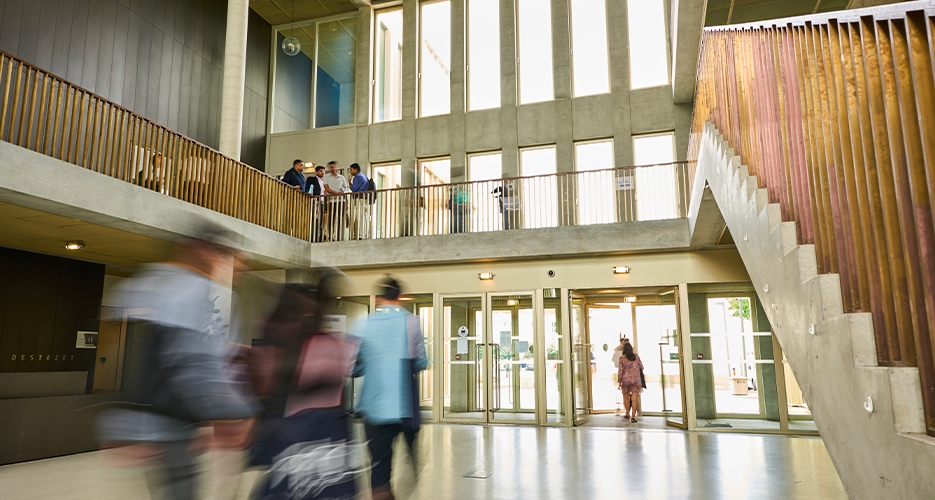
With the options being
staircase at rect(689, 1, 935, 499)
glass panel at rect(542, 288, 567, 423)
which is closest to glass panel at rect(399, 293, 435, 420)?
glass panel at rect(542, 288, 567, 423)

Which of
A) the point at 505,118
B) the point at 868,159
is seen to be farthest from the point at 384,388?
the point at 505,118

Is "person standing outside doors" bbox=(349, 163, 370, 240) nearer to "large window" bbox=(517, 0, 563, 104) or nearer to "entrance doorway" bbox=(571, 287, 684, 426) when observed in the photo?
"large window" bbox=(517, 0, 563, 104)

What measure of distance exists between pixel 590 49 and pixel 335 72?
7.35m

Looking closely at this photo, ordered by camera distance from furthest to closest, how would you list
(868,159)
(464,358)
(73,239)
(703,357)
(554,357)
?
(464,358), (554,357), (703,357), (73,239), (868,159)

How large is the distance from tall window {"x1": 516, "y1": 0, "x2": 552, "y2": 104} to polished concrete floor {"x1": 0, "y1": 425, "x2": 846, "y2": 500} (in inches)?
345

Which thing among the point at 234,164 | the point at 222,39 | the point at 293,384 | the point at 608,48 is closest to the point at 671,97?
the point at 608,48

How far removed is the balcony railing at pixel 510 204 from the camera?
1216 centimetres

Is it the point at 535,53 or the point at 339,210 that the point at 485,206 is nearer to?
the point at 339,210

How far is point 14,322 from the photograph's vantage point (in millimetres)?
10617

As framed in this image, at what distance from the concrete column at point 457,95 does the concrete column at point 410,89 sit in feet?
3.43

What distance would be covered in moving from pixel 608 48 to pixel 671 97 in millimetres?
2017

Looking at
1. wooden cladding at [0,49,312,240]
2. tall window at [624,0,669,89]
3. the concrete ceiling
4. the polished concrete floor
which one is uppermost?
tall window at [624,0,669,89]

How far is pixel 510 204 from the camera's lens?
1313cm

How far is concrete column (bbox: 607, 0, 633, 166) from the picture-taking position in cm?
1434
